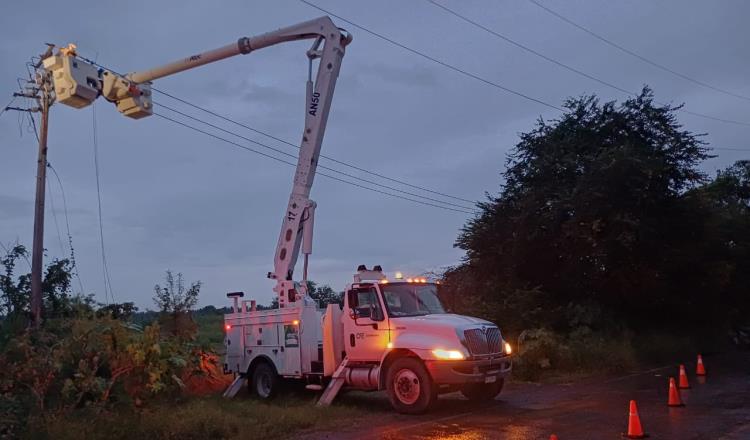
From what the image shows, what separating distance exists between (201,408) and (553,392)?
8.44 metres

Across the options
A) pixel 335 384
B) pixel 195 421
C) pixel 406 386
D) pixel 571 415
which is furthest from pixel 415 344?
pixel 195 421

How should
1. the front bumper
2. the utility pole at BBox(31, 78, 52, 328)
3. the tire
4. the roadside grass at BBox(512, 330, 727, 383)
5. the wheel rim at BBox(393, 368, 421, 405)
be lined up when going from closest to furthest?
the front bumper → the wheel rim at BBox(393, 368, 421, 405) → the tire → the utility pole at BBox(31, 78, 52, 328) → the roadside grass at BBox(512, 330, 727, 383)

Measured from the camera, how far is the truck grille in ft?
44.3

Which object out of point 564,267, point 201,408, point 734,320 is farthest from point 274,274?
point 734,320

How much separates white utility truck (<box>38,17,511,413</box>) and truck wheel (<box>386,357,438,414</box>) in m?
0.02

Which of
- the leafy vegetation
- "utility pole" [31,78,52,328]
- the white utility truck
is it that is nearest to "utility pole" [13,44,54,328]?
"utility pole" [31,78,52,328]

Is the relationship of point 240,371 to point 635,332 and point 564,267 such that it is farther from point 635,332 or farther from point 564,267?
point 635,332

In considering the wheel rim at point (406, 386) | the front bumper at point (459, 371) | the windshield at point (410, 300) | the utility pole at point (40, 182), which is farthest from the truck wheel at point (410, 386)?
the utility pole at point (40, 182)

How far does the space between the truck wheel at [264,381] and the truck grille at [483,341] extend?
15.5 feet

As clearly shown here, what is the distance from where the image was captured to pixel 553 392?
16.7 meters

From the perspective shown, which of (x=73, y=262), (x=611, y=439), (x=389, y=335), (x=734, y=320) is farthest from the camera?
(x=734, y=320)

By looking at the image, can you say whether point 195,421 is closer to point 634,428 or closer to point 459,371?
point 459,371

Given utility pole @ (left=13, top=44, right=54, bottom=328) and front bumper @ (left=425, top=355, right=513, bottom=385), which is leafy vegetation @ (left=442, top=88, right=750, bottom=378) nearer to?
front bumper @ (left=425, top=355, right=513, bottom=385)

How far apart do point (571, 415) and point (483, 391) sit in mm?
2515
